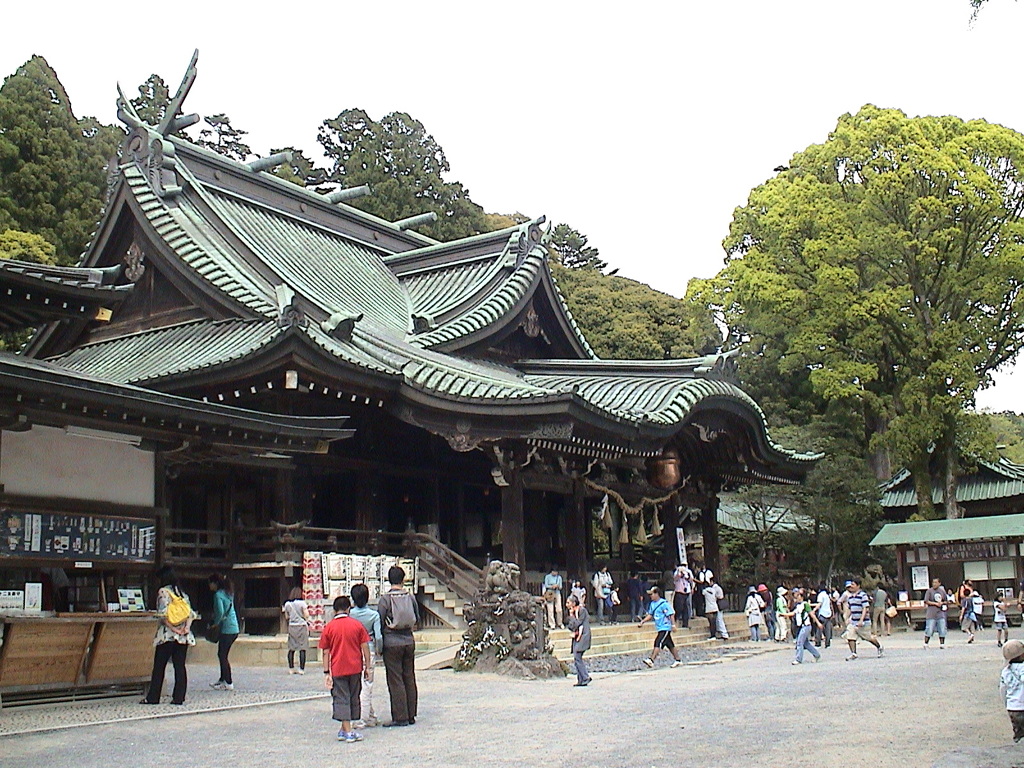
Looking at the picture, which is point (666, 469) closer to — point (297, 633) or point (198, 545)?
point (198, 545)

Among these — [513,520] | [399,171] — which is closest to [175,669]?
[513,520]

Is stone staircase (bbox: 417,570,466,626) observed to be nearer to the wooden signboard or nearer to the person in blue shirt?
the person in blue shirt

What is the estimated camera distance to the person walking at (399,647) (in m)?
10.8

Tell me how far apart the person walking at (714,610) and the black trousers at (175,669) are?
13834 mm

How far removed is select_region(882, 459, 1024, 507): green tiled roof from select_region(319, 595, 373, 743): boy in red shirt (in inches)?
1260

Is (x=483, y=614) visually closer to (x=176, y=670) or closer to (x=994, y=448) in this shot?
(x=176, y=670)

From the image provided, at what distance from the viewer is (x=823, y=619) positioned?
22.5 meters

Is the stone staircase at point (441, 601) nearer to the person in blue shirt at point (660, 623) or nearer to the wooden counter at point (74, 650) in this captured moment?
the person in blue shirt at point (660, 623)

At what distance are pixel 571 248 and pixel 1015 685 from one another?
2302 inches

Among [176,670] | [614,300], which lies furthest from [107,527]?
[614,300]

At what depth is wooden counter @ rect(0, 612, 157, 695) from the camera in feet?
38.3

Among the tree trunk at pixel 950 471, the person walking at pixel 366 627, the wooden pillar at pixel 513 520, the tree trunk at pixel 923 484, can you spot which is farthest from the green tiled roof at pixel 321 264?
the tree trunk at pixel 950 471

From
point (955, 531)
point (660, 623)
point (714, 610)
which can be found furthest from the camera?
point (955, 531)

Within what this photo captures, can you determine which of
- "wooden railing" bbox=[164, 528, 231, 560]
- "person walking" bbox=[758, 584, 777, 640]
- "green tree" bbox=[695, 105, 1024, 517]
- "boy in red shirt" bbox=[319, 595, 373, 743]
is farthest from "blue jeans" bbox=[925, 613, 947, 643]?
"boy in red shirt" bbox=[319, 595, 373, 743]
